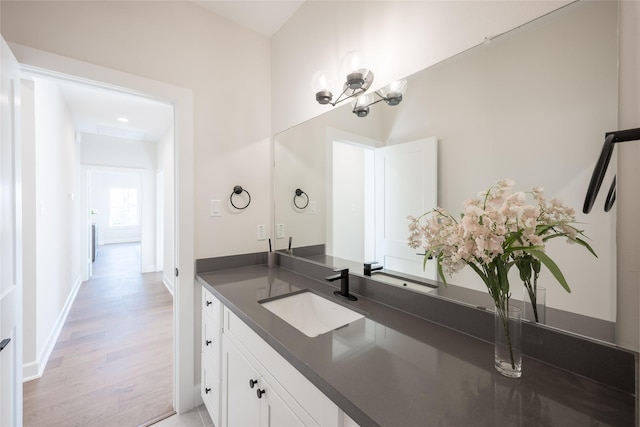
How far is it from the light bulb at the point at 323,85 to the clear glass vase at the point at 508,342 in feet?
4.31

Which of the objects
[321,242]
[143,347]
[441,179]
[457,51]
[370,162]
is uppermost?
[457,51]

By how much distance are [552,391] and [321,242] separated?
129 centimetres

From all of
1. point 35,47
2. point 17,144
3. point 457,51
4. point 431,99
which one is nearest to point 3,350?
point 17,144

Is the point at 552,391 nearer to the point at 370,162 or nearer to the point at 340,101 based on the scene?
the point at 370,162

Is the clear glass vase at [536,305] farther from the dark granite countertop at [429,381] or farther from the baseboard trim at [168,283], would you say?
the baseboard trim at [168,283]

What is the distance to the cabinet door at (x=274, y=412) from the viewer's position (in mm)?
864

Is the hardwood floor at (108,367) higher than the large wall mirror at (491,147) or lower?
lower

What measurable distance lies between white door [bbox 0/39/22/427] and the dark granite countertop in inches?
40.6

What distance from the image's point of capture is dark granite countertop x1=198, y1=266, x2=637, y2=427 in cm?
60

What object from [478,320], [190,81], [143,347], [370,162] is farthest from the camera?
[143,347]

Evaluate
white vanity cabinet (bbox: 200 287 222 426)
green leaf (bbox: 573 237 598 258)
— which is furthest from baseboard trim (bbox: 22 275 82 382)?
green leaf (bbox: 573 237 598 258)

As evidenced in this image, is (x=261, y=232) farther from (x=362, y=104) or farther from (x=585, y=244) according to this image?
(x=585, y=244)

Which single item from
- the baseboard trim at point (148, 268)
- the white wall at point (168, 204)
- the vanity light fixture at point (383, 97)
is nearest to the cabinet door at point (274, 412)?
the vanity light fixture at point (383, 97)

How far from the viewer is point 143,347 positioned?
2.52 meters
